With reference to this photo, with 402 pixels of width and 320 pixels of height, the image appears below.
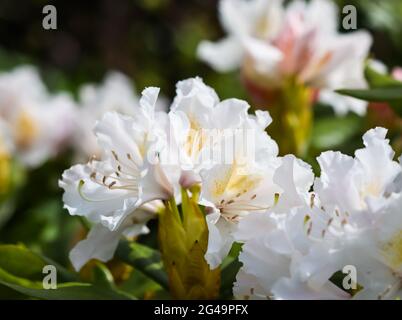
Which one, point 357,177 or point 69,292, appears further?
point 69,292

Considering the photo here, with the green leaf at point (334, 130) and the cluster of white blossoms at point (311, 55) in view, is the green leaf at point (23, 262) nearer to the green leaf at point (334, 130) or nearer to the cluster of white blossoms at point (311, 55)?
the cluster of white blossoms at point (311, 55)

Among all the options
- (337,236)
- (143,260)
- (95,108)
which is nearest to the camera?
(337,236)

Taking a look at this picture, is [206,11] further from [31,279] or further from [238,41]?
[31,279]

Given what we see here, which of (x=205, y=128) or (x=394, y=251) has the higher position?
(x=205, y=128)

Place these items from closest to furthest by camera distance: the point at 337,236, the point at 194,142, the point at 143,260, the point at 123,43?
the point at 337,236
the point at 194,142
the point at 143,260
the point at 123,43

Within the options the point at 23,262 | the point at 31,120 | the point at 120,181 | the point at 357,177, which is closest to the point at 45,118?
the point at 31,120

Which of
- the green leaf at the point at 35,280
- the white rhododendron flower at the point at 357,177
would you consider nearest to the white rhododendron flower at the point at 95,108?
the green leaf at the point at 35,280

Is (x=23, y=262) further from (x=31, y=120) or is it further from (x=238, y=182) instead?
(x=31, y=120)

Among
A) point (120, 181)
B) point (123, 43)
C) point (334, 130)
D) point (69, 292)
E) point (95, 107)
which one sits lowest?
point (69, 292)
